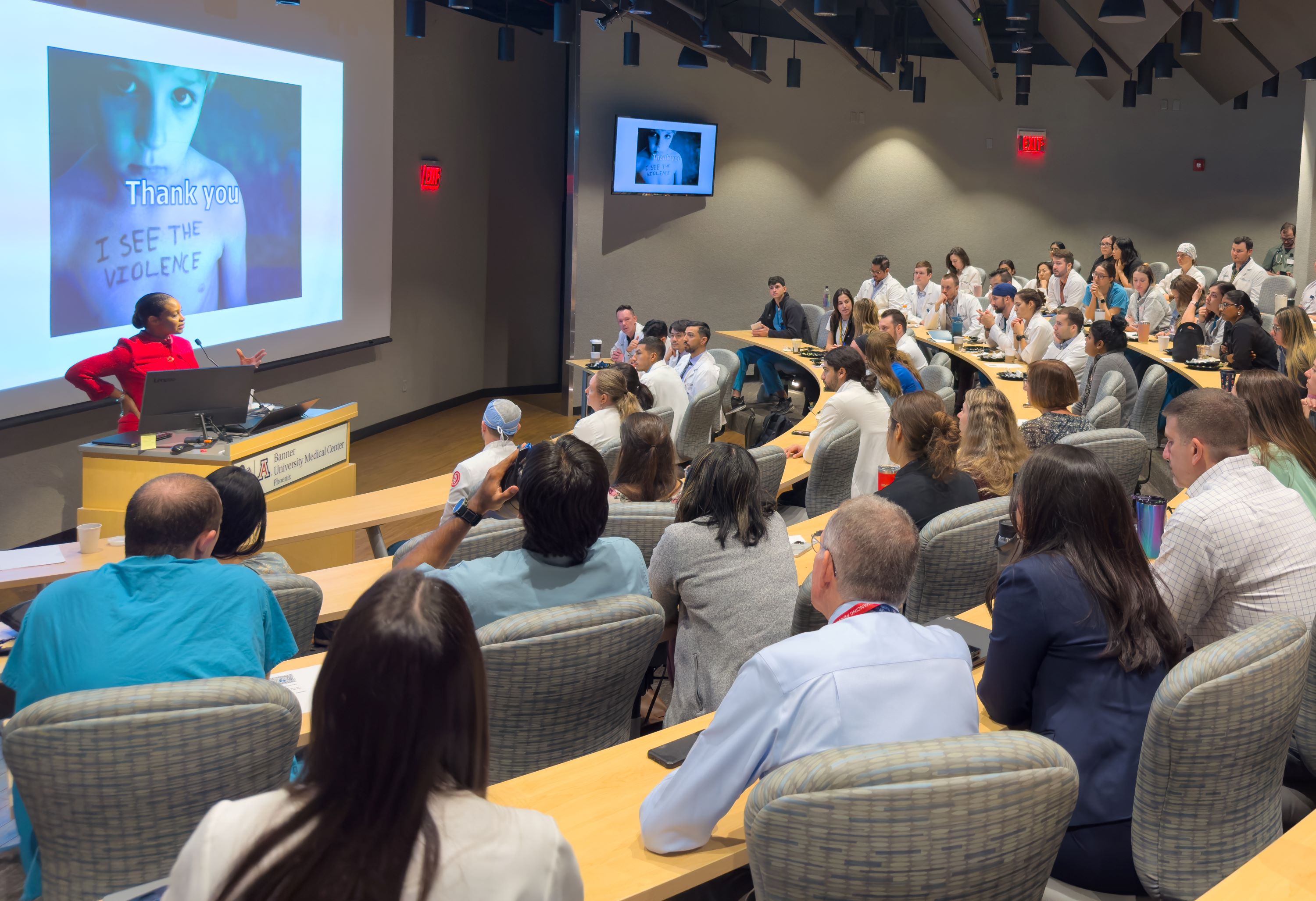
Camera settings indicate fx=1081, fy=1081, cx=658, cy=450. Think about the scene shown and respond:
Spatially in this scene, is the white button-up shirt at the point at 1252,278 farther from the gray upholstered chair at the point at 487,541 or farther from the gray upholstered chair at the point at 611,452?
the gray upholstered chair at the point at 487,541

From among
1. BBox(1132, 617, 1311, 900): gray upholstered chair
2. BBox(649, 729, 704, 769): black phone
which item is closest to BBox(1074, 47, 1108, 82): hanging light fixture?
BBox(1132, 617, 1311, 900): gray upholstered chair

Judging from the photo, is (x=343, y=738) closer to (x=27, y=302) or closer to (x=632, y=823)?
(x=632, y=823)

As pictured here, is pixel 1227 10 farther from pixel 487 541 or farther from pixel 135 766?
pixel 135 766

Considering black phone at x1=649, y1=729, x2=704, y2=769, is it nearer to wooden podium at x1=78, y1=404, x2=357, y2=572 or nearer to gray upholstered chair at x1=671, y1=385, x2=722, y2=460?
wooden podium at x1=78, y1=404, x2=357, y2=572

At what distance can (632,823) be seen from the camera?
1.93 meters

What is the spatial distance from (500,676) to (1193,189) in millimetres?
15452

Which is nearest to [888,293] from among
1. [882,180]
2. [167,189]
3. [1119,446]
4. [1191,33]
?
[882,180]

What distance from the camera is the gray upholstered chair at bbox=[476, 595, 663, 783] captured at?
225 cm

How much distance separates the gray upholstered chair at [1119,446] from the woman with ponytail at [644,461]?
177cm

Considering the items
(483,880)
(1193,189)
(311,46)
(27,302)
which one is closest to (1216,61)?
(1193,189)

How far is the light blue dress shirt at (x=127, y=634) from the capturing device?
2.26 meters

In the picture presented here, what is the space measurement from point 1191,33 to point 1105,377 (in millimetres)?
4053

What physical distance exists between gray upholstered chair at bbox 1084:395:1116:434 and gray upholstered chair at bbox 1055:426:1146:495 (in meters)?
0.52

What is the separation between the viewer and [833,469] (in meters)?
5.10
